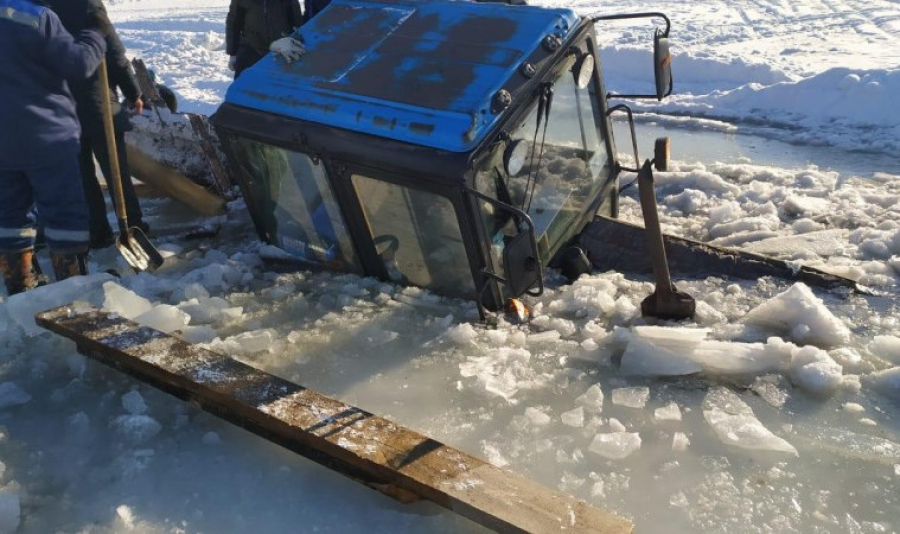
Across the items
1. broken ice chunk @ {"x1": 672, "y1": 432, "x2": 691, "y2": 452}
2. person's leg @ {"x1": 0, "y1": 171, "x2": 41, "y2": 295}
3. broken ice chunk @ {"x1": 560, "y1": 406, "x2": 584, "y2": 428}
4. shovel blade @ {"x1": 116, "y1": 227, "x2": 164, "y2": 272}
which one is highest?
person's leg @ {"x1": 0, "y1": 171, "x2": 41, "y2": 295}

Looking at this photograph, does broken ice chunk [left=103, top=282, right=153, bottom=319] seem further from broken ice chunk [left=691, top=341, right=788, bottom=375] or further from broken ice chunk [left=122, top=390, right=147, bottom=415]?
broken ice chunk [left=691, top=341, right=788, bottom=375]

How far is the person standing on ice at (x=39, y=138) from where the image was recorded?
4.02m

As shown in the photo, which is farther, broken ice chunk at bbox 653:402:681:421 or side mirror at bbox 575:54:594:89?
side mirror at bbox 575:54:594:89

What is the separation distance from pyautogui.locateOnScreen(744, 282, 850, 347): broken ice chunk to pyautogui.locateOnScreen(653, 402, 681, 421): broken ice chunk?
0.81 metres

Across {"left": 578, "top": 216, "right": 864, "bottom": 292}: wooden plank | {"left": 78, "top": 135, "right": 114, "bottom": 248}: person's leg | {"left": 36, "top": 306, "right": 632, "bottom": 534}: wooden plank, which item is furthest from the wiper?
{"left": 78, "top": 135, "right": 114, "bottom": 248}: person's leg

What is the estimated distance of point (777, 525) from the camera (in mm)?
2496

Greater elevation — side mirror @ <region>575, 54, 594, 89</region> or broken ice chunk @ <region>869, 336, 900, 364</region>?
side mirror @ <region>575, 54, 594, 89</region>

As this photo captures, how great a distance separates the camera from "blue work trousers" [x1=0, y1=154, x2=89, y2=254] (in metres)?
4.29

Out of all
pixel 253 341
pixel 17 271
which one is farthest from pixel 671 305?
pixel 17 271

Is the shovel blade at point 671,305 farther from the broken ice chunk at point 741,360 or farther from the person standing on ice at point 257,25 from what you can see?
the person standing on ice at point 257,25

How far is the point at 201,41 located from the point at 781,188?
12.0 m

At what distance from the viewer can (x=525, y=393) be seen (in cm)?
329

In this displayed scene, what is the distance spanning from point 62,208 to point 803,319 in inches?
157

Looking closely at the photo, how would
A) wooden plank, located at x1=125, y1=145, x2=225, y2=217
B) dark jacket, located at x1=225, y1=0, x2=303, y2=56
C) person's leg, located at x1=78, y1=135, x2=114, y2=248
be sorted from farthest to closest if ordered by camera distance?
wooden plank, located at x1=125, y1=145, x2=225, y2=217 < dark jacket, located at x1=225, y1=0, x2=303, y2=56 < person's leg, located at x1=78, y1=135, x2=114, y2=248
